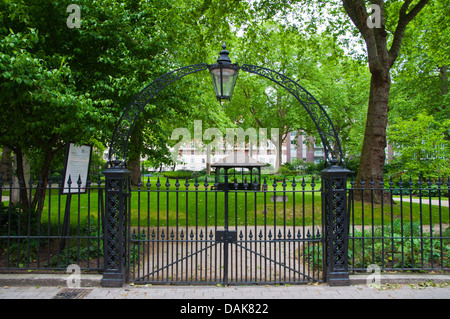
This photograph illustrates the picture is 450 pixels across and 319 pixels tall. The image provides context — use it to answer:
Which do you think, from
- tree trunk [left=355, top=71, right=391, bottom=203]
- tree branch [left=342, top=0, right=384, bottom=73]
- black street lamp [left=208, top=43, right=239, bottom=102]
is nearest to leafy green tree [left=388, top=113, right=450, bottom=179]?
tree trunk [left=355, top=71, right=391, bottom=203]

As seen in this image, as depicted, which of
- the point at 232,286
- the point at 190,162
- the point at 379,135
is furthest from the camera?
the point at 190,162

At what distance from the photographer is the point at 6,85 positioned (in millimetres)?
4949

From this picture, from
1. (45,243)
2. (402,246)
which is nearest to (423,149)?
(402,246)

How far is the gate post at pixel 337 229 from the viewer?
17.3ft

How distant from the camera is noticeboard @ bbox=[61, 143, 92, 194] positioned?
6.00 m

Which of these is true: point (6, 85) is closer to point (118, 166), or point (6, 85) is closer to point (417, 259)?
point (118, 166)

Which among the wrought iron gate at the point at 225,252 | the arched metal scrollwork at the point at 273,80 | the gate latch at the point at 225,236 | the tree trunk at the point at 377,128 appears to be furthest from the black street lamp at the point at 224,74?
the tree trunk at the point at 377,128

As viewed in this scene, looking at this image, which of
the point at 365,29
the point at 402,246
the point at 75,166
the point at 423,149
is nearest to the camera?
the point at 402,246

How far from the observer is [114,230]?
5.27 m

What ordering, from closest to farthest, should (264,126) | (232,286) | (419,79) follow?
(232,286), (419,79), (264,126)

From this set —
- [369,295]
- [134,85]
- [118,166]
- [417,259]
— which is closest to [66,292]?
[118,166]

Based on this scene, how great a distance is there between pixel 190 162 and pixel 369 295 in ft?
260

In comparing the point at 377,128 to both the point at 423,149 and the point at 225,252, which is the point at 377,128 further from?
the point at 225,252

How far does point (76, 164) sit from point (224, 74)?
3.41 meters
